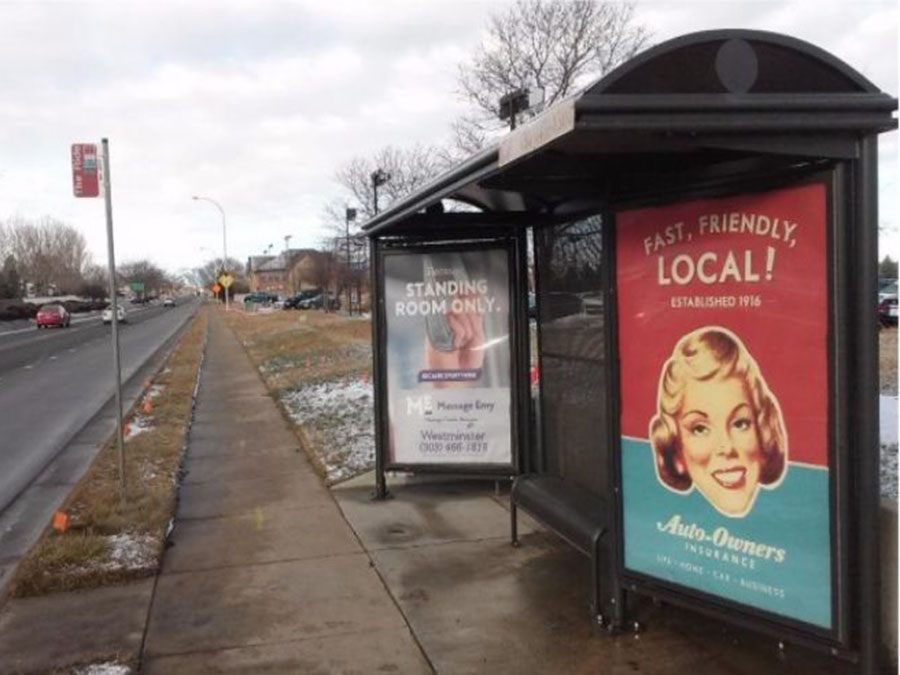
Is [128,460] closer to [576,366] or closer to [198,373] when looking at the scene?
[576,366]

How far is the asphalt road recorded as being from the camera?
420 inches

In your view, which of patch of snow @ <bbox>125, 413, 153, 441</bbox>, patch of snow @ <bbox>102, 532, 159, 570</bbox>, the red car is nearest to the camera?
patch of snow @ <bbox>102, 532, 159, 570</bbox>

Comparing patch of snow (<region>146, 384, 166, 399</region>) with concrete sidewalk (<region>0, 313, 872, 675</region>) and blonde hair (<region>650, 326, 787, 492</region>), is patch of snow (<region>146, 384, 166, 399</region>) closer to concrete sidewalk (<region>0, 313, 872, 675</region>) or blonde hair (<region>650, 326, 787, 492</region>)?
concrete sidewalk (<region>0, 313, 872, 675</region>)

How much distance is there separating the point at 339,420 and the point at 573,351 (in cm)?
612

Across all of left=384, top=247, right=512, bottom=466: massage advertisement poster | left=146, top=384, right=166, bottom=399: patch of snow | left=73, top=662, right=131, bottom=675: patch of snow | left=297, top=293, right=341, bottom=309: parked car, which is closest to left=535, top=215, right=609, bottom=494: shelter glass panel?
left=384, top=247, right=512, bottom=466: massage advertisement poster

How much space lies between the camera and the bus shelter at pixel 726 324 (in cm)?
336

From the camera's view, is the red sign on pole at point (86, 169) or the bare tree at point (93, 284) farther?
the bare tree at point (93, 284)

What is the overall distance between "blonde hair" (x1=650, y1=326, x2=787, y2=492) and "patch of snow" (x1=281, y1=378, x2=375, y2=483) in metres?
4.49

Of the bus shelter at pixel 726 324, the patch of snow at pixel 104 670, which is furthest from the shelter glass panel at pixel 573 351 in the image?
the patch of snow at pixel 104 670

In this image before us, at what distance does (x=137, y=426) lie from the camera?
40.1 feet

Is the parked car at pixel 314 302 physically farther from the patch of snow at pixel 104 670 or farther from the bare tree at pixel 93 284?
the patch of snow at pixel 104 670

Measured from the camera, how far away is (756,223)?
144 inches

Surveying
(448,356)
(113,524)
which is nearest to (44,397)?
(113,524)

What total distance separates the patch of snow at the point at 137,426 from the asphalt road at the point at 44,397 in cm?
83
